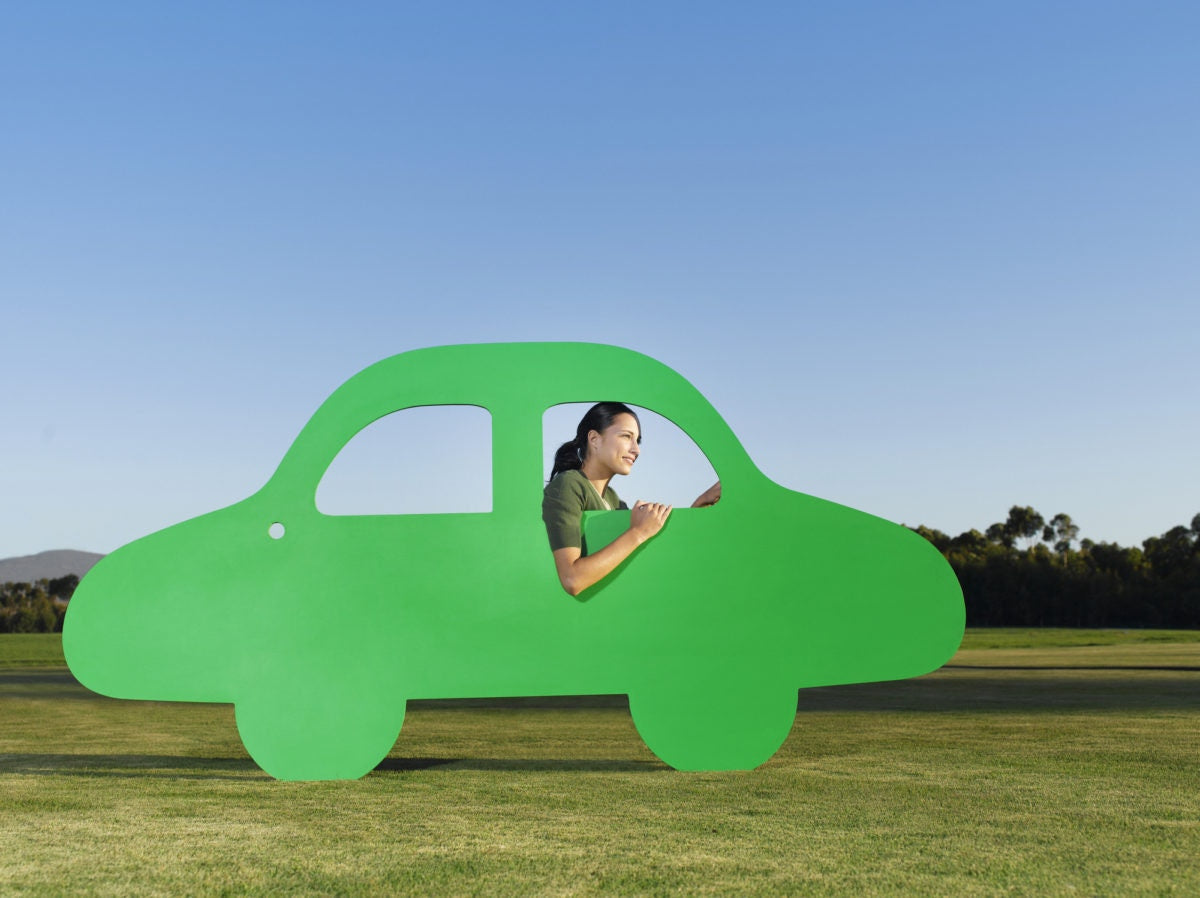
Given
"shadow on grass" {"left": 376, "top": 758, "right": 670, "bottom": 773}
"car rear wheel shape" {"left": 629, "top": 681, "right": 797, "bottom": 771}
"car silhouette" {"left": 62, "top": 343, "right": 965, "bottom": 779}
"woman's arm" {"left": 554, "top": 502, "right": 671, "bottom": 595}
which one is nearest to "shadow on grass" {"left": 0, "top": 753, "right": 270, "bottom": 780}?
"car silhouette" {"left": 62, "top": 343, "right": 965, "bottom": 779}

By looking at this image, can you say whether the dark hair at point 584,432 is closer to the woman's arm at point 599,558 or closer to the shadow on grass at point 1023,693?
the woman's arm at point 599,558

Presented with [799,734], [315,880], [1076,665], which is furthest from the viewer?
[1076,665]

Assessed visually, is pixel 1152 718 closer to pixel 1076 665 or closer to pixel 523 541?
pixel 523 541

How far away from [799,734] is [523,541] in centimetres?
299

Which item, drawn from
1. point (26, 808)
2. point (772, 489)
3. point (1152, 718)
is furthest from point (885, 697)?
point (26, 808)

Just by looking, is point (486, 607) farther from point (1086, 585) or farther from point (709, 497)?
point (1086, 585)

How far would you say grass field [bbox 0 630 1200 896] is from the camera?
145 inches

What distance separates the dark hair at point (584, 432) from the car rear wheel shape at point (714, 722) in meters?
1.36

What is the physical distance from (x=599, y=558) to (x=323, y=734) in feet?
5.95

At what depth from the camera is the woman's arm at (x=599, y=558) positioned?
240 inches

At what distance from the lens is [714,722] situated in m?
6.24

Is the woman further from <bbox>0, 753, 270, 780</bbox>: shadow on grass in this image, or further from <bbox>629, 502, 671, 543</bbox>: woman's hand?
<bbox>0, 753, 270, 780</bbox>: shadow on grass

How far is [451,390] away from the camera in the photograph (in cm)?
627

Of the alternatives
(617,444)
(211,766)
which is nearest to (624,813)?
(617,444)
